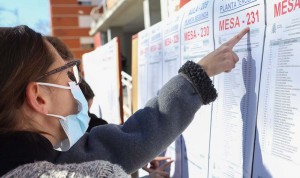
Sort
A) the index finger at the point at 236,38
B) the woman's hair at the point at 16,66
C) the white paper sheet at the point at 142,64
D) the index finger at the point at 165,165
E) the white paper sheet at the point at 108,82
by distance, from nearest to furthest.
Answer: the woman's hair at the point at 16,66 → the index finger at the point at 236,38 → the index finger at the point at 165,165 → the white paper sheet at the point at 142,64 → the white paper sheet at the point at 108,82

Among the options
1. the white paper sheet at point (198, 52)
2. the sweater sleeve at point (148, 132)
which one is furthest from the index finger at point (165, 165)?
the sweater sleeve at point (148, 132)

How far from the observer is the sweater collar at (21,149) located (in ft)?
2.36

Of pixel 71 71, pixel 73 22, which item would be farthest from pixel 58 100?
pixel 73 22

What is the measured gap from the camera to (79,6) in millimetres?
17562

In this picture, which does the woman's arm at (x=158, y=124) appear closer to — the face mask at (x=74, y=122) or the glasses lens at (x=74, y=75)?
the face mask at (x=74, y=122)

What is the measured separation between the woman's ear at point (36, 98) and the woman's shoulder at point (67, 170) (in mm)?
230

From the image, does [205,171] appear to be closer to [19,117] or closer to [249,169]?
[249,169]

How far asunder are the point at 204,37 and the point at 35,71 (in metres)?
0.56

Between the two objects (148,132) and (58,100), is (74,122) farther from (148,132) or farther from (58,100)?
(148,132)

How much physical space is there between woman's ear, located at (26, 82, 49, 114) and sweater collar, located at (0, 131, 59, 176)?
0.28 feet

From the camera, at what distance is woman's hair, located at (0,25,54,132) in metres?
0.80

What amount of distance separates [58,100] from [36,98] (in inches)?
3.4

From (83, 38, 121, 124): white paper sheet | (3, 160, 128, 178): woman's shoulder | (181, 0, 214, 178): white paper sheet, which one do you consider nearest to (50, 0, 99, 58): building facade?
(83, 38, 121, 124): white paper sheet

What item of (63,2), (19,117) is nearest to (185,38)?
(19,117)
